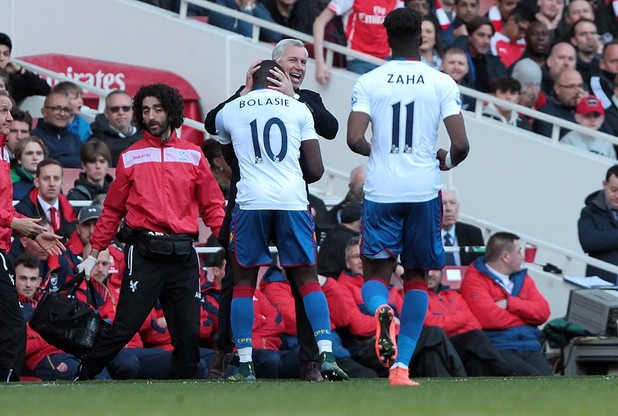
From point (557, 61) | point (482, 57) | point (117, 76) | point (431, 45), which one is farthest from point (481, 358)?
point (557, 61)

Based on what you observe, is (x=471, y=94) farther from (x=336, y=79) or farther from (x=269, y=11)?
(x=269, y=11)

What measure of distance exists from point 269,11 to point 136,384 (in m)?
9.09

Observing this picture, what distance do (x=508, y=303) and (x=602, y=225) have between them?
6.37 ft

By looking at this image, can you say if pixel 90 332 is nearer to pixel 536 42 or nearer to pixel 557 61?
pixel 557 61

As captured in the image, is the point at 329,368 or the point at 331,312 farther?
the point at 331,312

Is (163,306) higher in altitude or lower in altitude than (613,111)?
lower

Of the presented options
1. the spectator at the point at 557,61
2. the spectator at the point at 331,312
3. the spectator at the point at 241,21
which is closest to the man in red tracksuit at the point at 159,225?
the spectator at the point at 331,312

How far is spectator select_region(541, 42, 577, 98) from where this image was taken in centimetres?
1845

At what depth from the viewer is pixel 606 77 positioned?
734 inches

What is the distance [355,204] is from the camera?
13930 millimetres

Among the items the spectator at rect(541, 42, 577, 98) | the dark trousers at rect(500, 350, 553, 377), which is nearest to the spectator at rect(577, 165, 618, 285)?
the dark trousers at rect(500, 350, 553, 377)

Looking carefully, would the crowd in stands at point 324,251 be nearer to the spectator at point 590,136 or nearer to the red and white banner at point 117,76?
the spectator at point 590,136

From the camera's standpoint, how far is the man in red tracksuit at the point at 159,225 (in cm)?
1059

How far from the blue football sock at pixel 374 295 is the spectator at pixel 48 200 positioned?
12.5 ft
